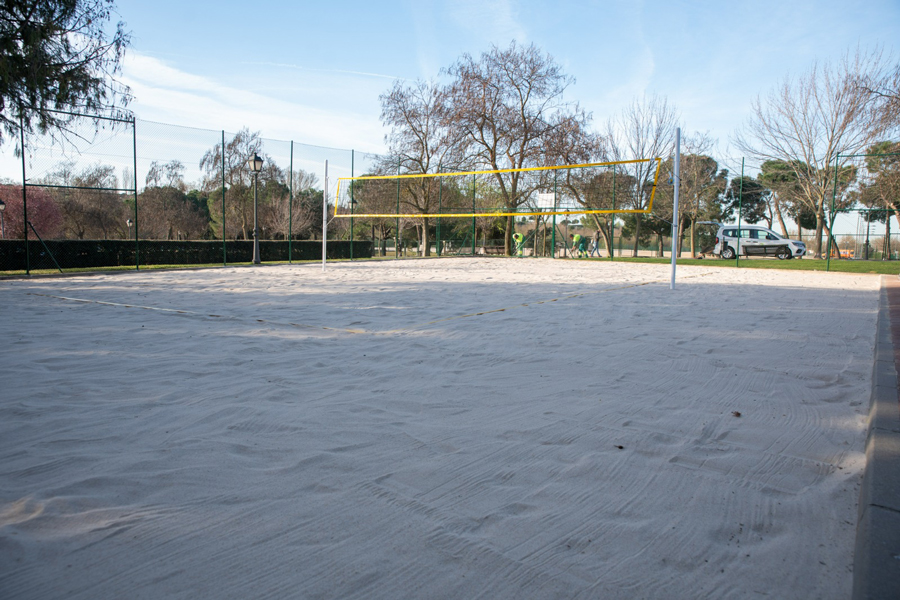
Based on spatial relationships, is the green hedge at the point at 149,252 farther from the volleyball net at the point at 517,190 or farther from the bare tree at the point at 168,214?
the volleyball net at the point at 517,190

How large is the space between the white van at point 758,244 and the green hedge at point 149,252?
1499 cm

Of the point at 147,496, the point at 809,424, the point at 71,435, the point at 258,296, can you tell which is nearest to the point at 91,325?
the point at 258,296

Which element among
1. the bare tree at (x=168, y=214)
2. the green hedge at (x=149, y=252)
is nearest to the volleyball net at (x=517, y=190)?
the green hedge at (x=149, y=252)

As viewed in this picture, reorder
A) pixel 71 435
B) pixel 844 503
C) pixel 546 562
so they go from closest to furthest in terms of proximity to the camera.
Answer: pixel 546 562 → pixel 844 503 → pixel 71 435

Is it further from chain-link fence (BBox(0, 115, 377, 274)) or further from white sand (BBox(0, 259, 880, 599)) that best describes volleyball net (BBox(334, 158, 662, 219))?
white sand (BBox(0, 259, 880, 599))

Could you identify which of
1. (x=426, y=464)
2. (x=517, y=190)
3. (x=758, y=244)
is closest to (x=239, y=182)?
(x=517, y=190)

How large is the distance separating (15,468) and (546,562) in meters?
1.92

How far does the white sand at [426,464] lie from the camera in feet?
4.82

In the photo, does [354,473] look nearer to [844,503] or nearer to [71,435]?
[71,435]

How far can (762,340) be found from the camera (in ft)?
15.4

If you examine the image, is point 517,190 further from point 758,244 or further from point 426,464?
point 426,464

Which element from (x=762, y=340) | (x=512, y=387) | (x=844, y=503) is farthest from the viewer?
(x=762, y=340)

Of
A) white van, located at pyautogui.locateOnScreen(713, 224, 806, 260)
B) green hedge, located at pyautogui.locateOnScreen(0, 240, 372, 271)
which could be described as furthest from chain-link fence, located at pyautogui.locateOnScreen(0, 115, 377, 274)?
white van, located at pyautogui.locateOnScreen(713, 224, 806, 260)

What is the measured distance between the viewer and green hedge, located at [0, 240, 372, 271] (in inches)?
495
